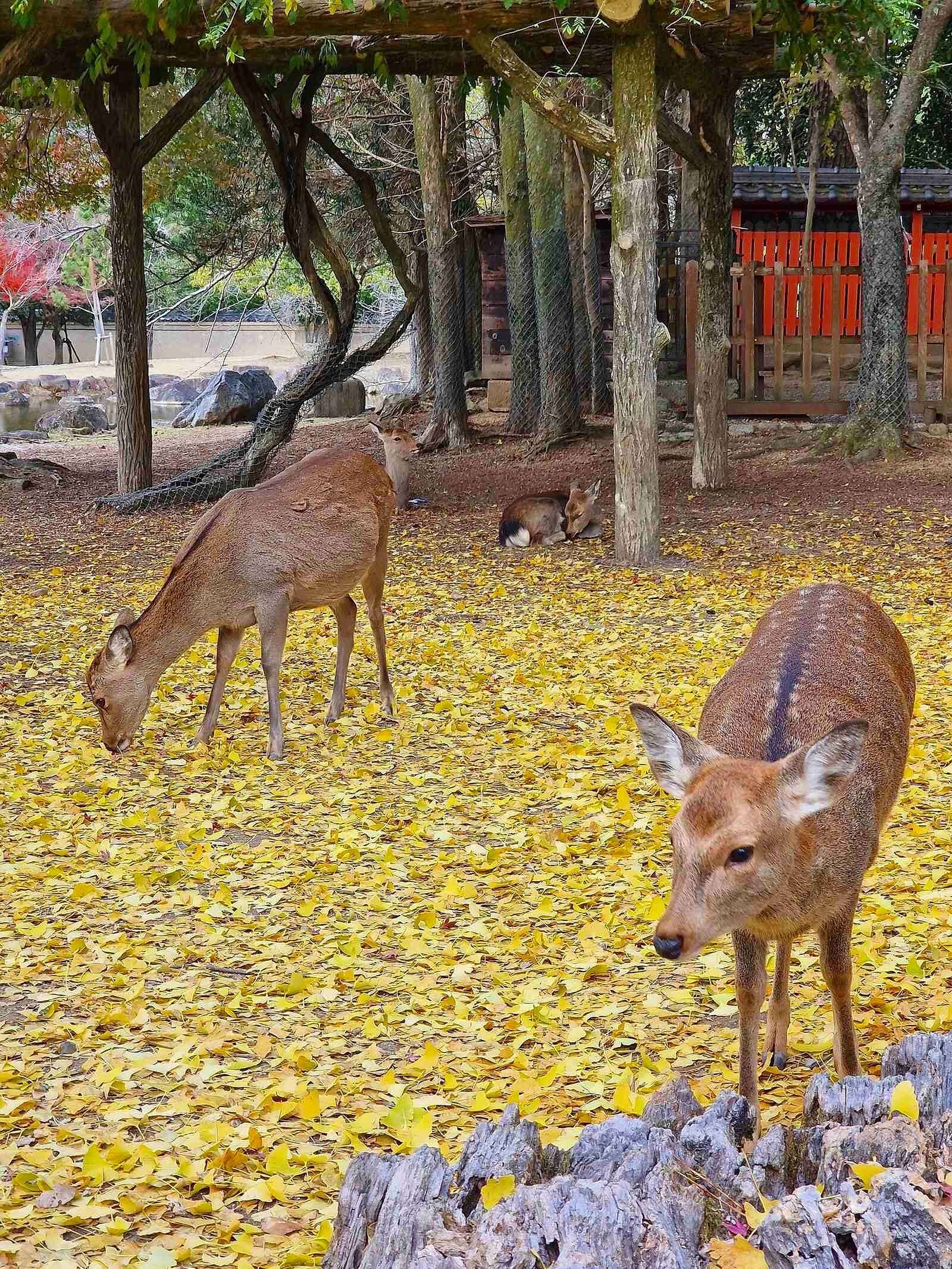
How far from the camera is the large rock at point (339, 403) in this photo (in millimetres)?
27094

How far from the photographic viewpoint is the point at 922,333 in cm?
1644

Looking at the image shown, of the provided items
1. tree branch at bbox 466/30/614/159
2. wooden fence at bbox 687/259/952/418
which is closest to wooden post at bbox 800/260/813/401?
wooden fence at bbox 687/259/952/418

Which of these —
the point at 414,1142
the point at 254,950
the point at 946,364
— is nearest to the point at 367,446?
the point at 946,364

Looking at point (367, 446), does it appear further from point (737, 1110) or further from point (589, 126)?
point (737, 1110)

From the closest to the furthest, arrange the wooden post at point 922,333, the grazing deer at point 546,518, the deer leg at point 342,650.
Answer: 1. the deer leg at point 342,650
2. the grazing deer at point 546,518
3. the wooden post at point 922,333

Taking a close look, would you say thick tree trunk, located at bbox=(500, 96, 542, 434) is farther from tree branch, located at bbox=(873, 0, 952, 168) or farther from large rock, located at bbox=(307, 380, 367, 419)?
large rock, located at bbox=(307, 380, 367, 419)

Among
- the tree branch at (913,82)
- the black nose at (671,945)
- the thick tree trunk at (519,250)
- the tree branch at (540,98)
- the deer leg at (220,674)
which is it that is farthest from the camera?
the thick tree trunk at (519,250)

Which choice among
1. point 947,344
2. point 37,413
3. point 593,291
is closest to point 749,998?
point 947,344

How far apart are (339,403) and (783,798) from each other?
24.7 metres

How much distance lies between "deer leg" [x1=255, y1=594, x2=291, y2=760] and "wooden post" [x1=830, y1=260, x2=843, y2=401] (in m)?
11.1

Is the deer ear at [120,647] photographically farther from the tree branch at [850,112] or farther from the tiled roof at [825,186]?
the tiled roof at [825,186]

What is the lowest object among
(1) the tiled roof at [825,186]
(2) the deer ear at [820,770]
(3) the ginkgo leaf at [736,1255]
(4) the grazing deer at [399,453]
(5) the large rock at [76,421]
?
(3) the ginkgo leaf at [736,1255]

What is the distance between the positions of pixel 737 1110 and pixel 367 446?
17.3 meters

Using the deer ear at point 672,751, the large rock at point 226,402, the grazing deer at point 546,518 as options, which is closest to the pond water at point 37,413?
the large rock at point 226,402
